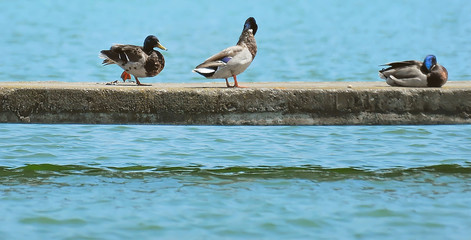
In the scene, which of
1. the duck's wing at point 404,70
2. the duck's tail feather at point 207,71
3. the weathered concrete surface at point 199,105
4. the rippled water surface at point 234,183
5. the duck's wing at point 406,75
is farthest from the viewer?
the duck's wing at point 404,70

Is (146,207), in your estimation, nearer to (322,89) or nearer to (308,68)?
(322,89)

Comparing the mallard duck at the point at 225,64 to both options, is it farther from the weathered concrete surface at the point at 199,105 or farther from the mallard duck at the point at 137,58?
the mallard duck at the point at 137,58

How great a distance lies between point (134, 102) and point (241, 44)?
68.0 inches

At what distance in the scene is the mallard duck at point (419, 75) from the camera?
35.8ft

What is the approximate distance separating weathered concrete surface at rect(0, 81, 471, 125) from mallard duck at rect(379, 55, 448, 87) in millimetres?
909

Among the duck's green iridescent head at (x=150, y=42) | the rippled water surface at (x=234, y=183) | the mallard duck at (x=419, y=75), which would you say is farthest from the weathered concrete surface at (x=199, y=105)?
the duck's green iridescent head at (x=150, y=42)

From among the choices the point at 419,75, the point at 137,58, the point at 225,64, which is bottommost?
the point at 419,75

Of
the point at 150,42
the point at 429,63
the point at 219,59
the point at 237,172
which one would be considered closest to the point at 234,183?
the point at 237,172

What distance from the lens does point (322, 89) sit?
1014cm

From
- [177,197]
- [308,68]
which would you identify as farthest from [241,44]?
[308,68]

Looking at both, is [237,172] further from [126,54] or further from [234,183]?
[126,54]

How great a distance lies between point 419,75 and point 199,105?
275 centimetres

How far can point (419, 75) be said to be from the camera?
36.2 feet

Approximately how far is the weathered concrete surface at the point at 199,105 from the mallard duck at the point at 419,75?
2.98ft
